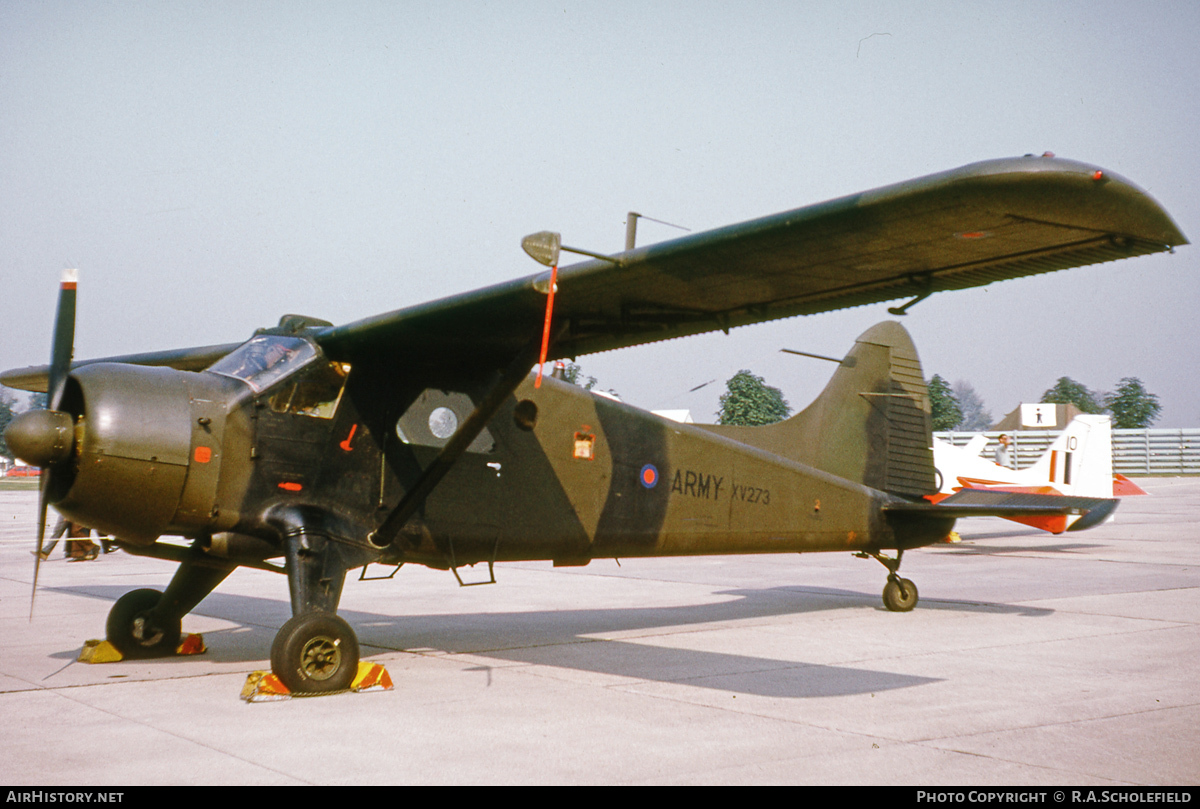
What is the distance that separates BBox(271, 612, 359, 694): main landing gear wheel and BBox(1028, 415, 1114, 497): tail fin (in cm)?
2048

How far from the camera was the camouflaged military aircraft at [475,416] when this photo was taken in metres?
5.05

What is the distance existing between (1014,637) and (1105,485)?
53.2ft

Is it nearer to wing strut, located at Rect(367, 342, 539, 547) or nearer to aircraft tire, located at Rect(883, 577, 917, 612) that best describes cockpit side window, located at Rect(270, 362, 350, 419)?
wing strut, located at Rect(367, 342, 539, 547)

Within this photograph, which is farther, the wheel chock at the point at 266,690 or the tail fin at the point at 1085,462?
the tail fin at the point at 1085,462

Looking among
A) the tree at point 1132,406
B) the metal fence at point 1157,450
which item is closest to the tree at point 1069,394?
the tree at point 1132,406

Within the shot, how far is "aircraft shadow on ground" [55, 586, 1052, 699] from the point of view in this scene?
705 cm

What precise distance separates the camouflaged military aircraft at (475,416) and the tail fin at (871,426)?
1.95 meters

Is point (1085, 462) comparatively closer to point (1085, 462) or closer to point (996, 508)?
point (1085, 462)

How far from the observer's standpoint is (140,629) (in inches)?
304

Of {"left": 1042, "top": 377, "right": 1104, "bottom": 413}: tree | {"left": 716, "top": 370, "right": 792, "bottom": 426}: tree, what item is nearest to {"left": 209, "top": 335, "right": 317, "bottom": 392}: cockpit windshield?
{"left": 716, "top": 370, "right": 792, "bottom": 426}: tree

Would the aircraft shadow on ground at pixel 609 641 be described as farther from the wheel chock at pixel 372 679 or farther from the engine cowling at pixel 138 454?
the engine cowling at pixel 138 454

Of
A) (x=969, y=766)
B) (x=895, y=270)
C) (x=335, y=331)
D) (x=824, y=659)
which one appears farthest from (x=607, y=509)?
(x=969, y=766)

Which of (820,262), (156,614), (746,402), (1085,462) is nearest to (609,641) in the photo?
(156,614)
